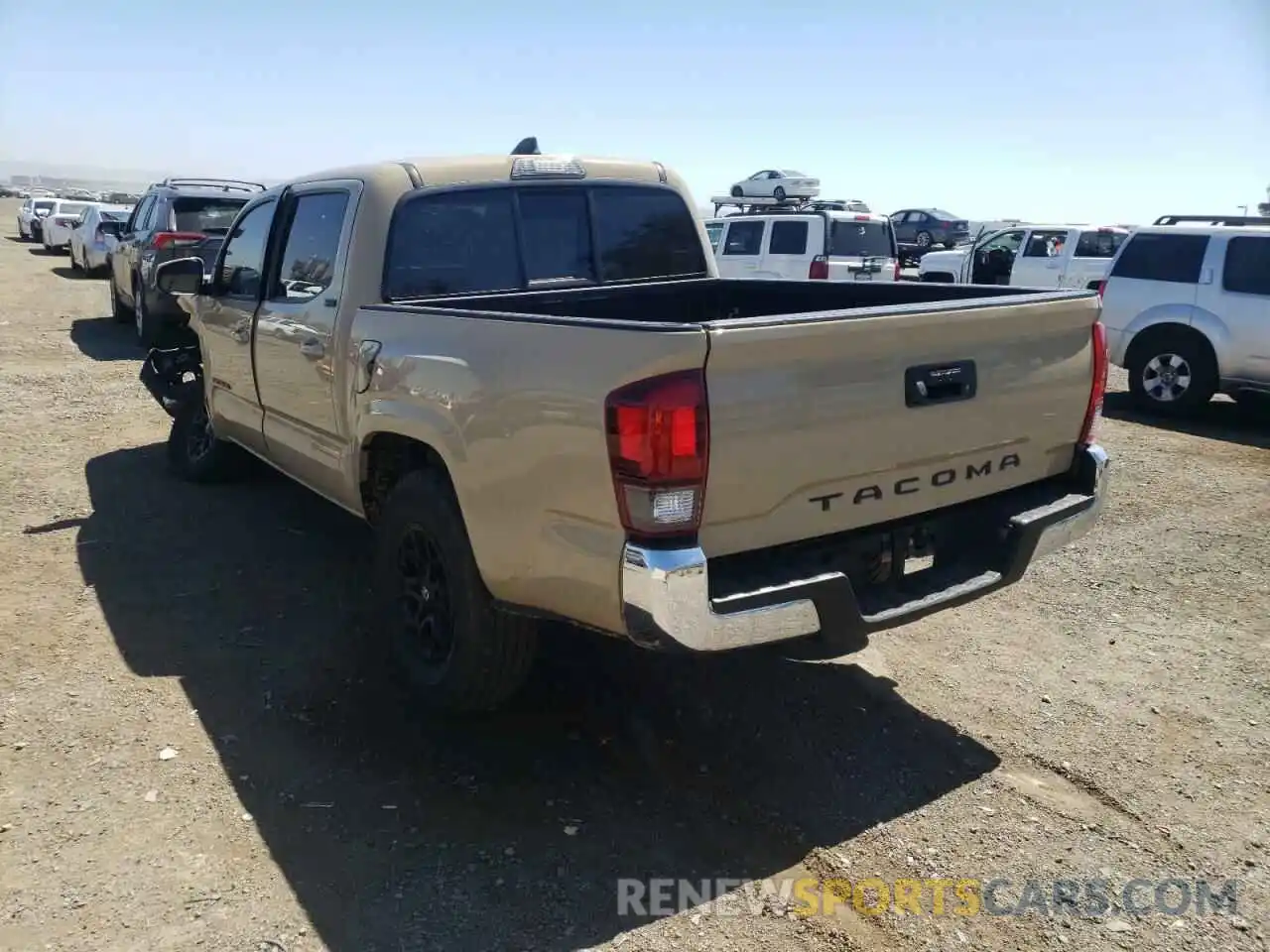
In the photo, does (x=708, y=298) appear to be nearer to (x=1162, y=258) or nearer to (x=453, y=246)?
(x=453, y=246)

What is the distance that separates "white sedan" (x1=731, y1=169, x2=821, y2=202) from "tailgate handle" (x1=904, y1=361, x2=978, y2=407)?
55.7ft

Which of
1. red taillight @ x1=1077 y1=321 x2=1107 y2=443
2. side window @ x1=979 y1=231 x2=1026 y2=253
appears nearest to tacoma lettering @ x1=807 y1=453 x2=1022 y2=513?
red taillight @ x1=1077 y1=321 x2=1107 y2=443

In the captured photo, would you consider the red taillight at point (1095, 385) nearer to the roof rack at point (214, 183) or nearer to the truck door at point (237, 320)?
the truck door at point (237, 320)

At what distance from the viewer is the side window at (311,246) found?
456 cm

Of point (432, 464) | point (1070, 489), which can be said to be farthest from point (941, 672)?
point (432, 464)

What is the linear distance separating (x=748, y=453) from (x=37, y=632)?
350cm

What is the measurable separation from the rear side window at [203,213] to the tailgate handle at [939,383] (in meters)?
10.7

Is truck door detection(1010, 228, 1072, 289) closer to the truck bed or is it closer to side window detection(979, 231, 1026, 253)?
side window detection(979, 231, 1026, 253)

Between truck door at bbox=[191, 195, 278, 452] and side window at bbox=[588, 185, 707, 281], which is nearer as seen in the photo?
side window at bbox=[588, 185, 707, 281]

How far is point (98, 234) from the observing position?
18.7 metres

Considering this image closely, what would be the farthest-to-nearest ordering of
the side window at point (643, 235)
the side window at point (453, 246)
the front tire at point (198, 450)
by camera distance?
1. the front tire at point (198, 450)
2. the side window at point (643, 235)
3. the side window at point (453, 246)

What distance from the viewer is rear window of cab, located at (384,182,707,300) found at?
4.39m

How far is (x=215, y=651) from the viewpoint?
14.5ft

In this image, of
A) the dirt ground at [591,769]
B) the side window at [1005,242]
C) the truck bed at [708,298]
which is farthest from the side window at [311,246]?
the side window at [1005,242]
